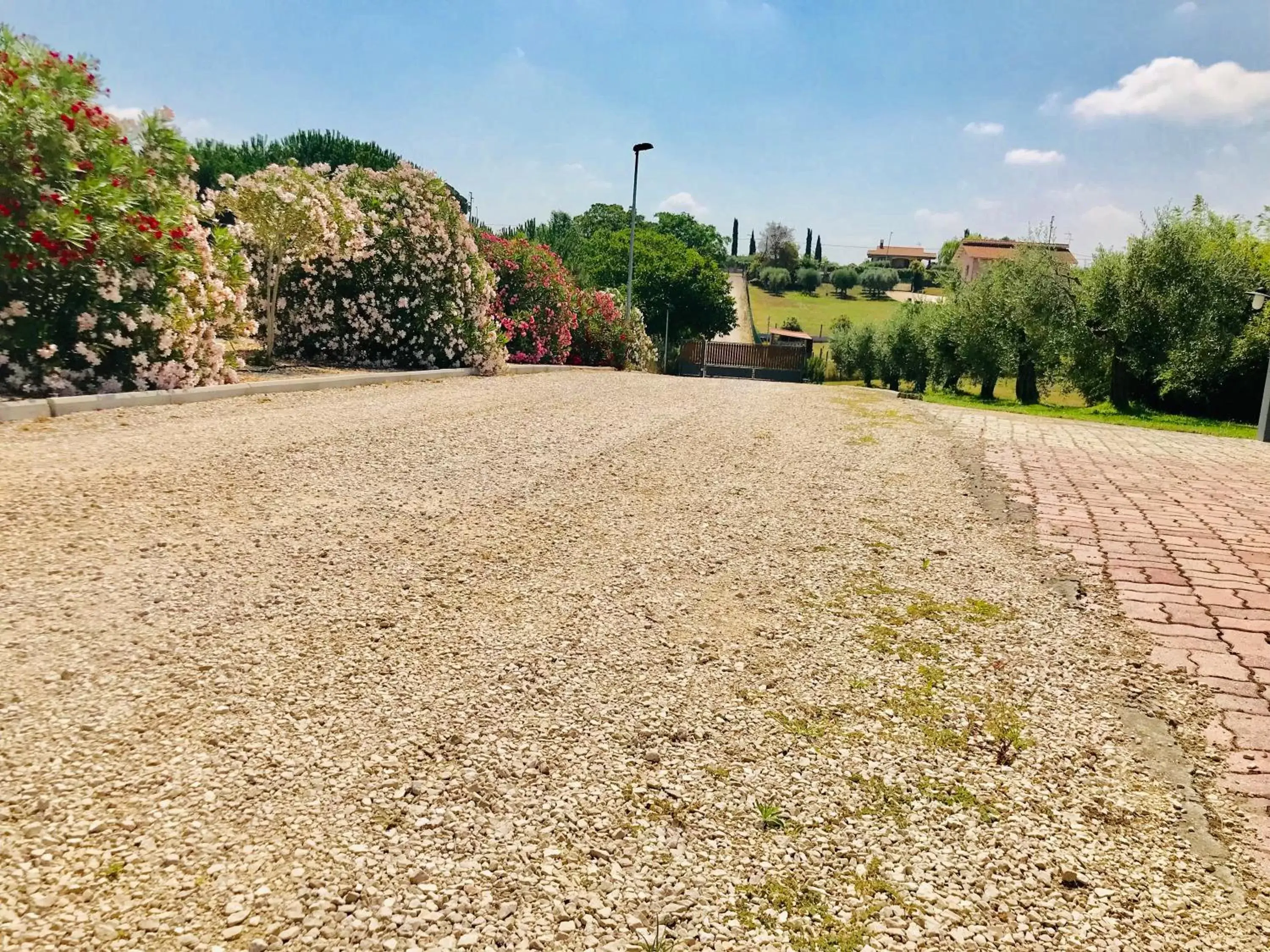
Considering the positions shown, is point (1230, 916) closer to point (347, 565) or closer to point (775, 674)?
point (775, 674)

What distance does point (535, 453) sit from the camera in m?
7.33

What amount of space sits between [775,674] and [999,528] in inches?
129

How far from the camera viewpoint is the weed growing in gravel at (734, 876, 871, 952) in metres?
1.90

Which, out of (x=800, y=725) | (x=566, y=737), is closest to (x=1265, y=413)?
(x=800, y=725)

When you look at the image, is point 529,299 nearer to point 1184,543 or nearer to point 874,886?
point 1184,543

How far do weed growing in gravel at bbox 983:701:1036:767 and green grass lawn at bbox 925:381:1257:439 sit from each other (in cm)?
1484

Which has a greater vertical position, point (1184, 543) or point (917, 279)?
point (917, 279)

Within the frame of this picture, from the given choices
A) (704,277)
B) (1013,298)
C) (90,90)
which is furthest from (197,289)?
(704,277)

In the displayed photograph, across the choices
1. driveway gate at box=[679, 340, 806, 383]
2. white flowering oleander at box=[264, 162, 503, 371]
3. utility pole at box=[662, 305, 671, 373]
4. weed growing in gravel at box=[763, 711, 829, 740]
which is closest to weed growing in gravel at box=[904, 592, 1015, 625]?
weed growing in gravel at box=[763, 711, 829, 740]

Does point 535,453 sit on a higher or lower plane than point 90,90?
lower

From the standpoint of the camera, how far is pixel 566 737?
2.69 metres

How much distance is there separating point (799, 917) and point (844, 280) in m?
108

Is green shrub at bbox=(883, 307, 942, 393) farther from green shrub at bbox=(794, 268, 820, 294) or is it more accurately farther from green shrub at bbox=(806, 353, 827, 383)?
green shrub at bbox=(794, 268, 820, 294)

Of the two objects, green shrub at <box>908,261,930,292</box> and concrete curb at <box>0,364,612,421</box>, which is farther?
green shrub at <box>908,261,930,292</box>
